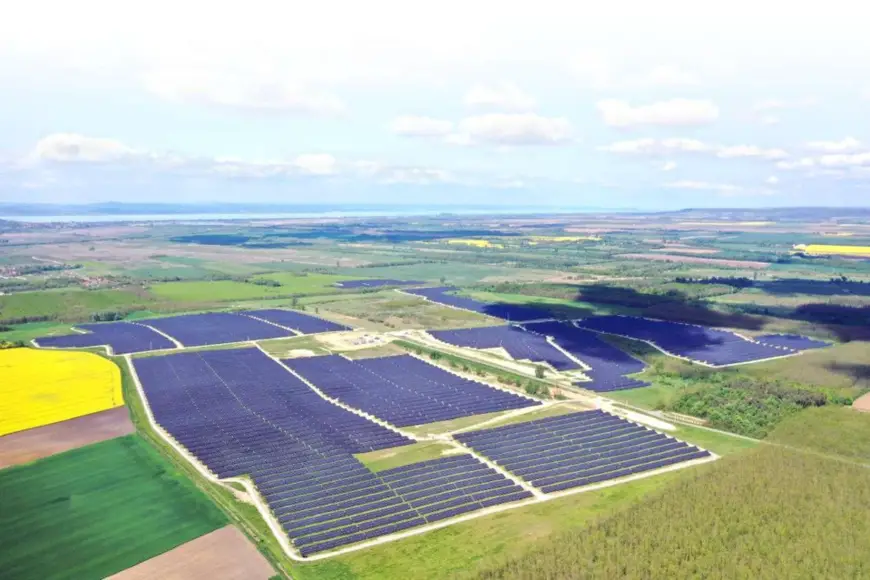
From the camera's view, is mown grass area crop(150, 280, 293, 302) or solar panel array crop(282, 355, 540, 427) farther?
mown grass area crop(150, 280, 293, 302)

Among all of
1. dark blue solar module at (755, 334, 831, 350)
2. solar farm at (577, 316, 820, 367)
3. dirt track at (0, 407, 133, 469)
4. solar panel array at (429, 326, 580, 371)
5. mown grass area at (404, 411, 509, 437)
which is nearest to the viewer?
dirt track at (0, 407, 133, 469)

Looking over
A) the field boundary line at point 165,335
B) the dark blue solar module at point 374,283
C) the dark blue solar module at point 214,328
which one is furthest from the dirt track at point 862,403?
the dark blue solar module at point 374,283

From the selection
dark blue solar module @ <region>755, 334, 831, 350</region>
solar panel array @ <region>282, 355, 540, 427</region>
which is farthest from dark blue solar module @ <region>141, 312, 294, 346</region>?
dark blue solar module @ <region>755, 334, 831, 350</region>

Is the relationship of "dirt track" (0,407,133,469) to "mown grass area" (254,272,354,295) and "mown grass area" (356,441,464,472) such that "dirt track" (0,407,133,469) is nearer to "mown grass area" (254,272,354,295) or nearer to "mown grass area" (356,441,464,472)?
"mown grass area" (356,441,464,472)

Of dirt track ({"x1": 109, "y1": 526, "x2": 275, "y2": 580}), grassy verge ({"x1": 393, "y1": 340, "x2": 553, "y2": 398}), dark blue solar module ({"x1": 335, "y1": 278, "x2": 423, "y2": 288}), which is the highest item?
dark blue solar module ({"x1": 335, "y1": 278, "x2": 423, "y2": 288})

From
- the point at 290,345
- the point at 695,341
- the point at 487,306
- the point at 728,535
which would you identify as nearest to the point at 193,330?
the point at 290,345

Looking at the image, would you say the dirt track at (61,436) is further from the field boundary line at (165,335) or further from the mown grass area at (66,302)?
the mown grass area at (66,302)

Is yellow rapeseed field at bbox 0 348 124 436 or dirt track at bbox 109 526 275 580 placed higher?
yellow rapeseed field at bbox 0 348 124 436

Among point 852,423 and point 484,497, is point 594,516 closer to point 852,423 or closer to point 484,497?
point 484,497
